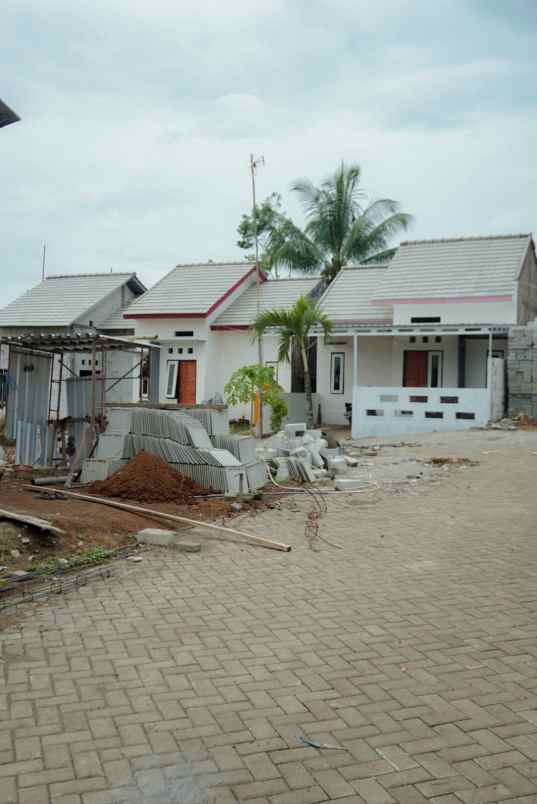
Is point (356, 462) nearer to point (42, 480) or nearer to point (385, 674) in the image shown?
point (42, 480)

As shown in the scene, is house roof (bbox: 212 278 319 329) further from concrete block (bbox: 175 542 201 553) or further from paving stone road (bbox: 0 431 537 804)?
paving stone road (bbox: 0 431 537 804)

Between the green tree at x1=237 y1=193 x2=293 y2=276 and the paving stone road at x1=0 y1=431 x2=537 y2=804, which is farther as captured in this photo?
the green tree at x1=237 y1=193 x2=293 y2=276

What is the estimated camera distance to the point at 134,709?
407 centimetres

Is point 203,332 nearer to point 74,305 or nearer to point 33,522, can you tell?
point 74,305

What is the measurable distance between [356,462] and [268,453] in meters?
1.79

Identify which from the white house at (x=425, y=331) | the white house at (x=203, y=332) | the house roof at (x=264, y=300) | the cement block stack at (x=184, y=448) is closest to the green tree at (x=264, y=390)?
the white house at (x=425, y=331)

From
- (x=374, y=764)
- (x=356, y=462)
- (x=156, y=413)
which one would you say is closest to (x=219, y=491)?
(x=156, y=413)

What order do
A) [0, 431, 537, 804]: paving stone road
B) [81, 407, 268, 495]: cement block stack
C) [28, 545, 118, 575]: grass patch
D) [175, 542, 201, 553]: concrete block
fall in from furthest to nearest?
[81, 407, 268, 495]: cement block stack < [175, 542, 201, 553]: concrete block < [28, 545, 118, 575]: grass patch < [0, 431, 537, 804]: paving stone road

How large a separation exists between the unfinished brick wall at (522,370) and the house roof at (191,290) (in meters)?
10.6

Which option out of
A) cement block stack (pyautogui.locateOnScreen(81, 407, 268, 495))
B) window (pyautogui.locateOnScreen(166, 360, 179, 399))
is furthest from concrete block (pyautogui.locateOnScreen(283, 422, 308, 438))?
window (pyautogui.locateOnScreen(166, 360, 179, 399))

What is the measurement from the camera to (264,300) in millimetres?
27703

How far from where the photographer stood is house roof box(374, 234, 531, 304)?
76.5ft

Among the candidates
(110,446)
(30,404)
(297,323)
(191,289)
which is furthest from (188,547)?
(191,289)

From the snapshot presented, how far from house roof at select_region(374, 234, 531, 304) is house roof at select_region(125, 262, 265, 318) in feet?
19.6
